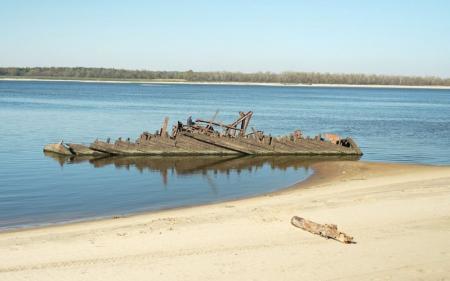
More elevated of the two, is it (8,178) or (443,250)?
(443,250)

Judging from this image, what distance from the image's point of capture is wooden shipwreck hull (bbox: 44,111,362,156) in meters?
31.1

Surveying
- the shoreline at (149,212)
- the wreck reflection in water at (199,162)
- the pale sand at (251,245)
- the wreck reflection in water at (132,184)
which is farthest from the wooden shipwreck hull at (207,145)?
the pale sand at (251,245)

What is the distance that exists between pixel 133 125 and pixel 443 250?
4096 cm

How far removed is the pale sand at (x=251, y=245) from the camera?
10320mm

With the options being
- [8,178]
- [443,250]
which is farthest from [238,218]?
[8,178]

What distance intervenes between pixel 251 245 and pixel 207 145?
65.4ft

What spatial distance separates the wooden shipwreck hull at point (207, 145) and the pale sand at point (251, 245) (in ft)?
46.2

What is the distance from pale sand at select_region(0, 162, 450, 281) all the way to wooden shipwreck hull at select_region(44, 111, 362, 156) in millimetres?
14095

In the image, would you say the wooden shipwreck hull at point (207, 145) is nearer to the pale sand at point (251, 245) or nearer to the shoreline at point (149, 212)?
the shoreline at point (149, 212)

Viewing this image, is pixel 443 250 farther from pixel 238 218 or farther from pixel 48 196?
pixel 48 196

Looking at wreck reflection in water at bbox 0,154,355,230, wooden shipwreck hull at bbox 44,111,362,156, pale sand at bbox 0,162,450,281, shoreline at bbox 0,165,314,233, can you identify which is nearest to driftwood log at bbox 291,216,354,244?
pale sand at bbox 0,162,450,281

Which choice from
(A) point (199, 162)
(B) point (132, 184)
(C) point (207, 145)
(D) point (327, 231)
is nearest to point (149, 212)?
(B) point (132, 184)

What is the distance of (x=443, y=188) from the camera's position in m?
18.9

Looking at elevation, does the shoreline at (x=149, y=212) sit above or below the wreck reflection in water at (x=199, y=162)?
above
